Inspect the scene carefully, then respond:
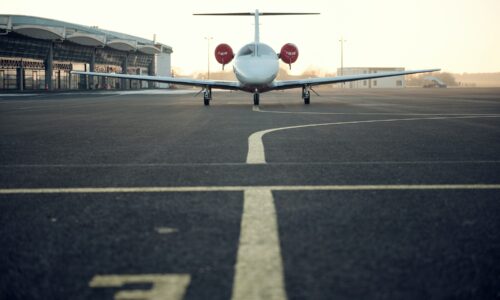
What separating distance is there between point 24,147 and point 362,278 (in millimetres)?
6623

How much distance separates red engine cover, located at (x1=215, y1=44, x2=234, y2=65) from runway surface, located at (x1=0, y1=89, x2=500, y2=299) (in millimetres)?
18704

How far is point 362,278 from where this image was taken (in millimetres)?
2285

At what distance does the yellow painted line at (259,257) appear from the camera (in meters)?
2.15

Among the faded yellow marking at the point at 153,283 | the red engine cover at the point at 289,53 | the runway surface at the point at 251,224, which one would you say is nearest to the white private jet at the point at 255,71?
the red engine cover at the point at 289,53

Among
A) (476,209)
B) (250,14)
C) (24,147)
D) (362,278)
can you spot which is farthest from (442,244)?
(250,14)

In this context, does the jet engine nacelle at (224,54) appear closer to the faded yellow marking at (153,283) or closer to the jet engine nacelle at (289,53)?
the jet engine nacelle at (289,53)

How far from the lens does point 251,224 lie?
10.6ft

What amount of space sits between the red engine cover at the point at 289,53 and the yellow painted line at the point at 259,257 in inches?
865

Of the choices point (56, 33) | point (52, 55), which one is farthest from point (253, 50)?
point (52, 55)

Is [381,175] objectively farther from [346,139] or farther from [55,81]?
[55,81]

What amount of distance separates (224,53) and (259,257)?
2325 centimetres

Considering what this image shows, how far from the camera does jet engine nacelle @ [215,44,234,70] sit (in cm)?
2512

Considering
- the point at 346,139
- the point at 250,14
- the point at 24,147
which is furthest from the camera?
the point at 250,14

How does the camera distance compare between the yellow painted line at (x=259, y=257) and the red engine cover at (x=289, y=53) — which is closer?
the yellow painted line at (x=259, y=257)
